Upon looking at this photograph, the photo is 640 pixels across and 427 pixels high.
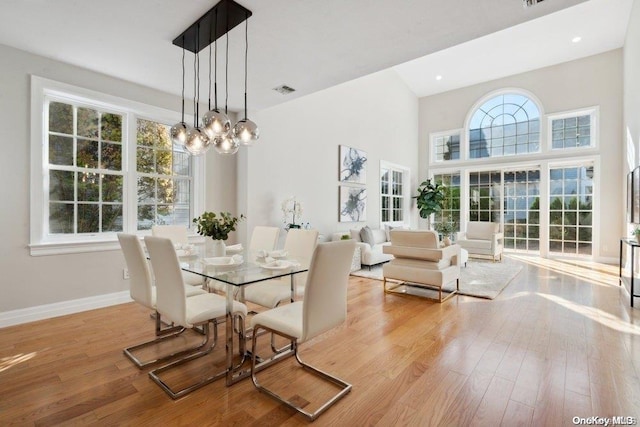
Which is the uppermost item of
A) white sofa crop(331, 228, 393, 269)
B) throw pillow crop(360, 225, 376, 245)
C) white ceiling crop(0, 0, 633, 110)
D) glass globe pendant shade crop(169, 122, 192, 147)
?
white ceiling crop(0, 0, 633, 110)

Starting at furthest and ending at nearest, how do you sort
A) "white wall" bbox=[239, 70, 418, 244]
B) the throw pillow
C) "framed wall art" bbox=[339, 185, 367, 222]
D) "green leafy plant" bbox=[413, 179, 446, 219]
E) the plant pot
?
"green leafy plant" bbox=[413, 179, 446, 219], "framed wall art" bbox=[339, 185, 367, 222], the throw pillow, "white wall" bbox=[239, 70, 418, 244], the plant pot

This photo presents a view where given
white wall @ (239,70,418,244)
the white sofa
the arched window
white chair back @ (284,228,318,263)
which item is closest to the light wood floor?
white chair back @ (284,228,318,263)

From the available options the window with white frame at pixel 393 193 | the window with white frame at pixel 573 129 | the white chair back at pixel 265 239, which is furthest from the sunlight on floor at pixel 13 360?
the window with white frame at pixel 573 129

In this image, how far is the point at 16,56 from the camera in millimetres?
3035

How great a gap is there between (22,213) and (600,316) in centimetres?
615

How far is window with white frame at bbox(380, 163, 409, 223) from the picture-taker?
7.95 meters

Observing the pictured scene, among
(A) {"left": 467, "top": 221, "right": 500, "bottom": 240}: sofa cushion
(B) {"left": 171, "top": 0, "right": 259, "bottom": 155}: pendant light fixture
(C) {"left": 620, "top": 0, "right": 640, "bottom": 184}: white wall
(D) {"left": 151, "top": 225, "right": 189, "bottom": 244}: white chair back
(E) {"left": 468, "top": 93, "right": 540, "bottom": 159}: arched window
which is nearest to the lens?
(B) {"left": 171, "top": 0, "right": 259, "bottom": 155}: pendant light fixture

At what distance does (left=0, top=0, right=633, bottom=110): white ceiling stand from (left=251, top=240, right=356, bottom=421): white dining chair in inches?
72.3

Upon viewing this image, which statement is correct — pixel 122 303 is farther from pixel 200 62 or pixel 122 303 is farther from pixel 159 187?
pixel 200 62

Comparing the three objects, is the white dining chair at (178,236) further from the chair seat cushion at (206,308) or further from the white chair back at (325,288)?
the white chair back at (325,288)

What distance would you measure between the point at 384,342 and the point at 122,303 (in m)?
3.14

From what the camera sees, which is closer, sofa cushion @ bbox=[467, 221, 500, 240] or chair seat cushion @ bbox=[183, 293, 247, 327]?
chair seat cushion @ bbox=[183, 293, 247, 327]

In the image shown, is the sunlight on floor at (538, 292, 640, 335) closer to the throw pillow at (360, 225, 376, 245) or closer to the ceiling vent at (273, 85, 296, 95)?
the throw pillow at (360, 225, 376, 245)

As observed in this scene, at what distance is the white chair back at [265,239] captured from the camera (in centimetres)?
336
